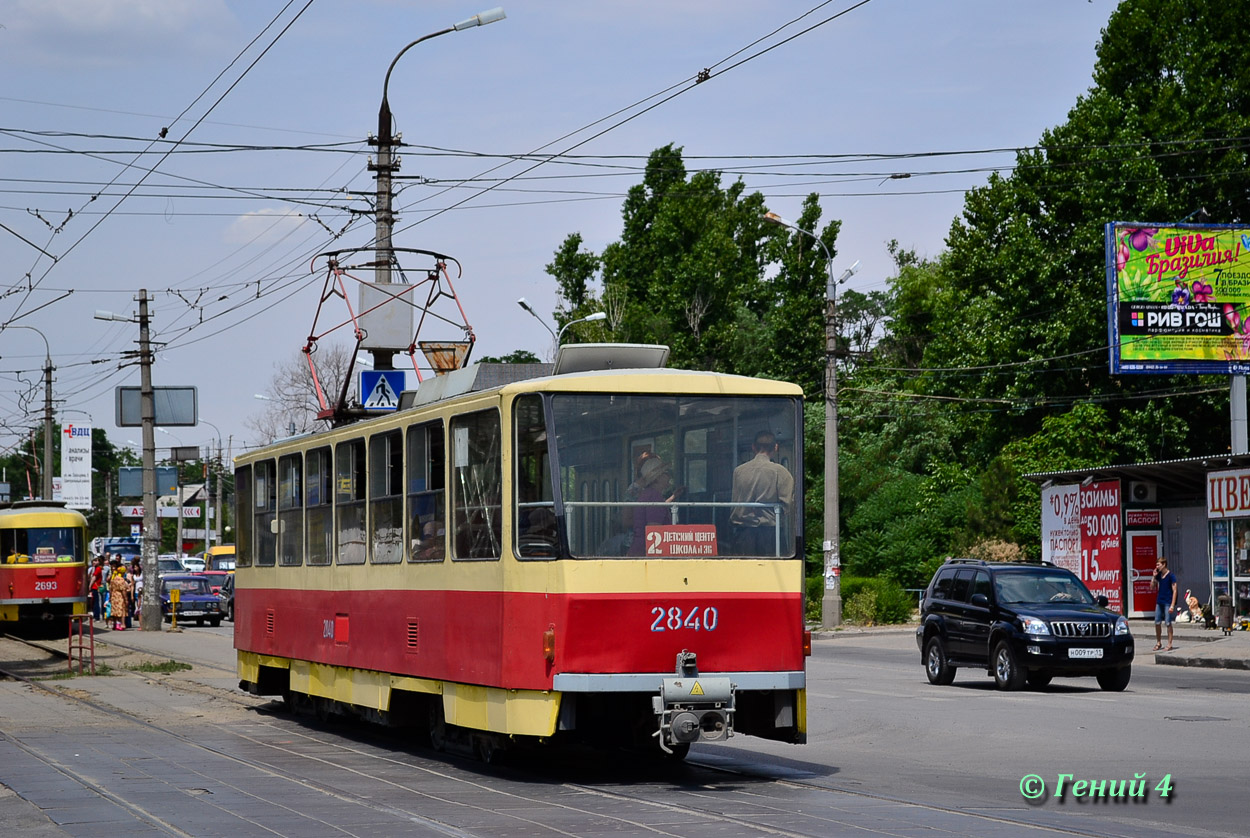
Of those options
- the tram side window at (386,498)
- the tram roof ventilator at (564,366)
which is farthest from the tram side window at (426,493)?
the tram roof ventilator at (564,366)

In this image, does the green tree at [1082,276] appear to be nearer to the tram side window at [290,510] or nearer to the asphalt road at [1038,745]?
the asphalt road at [1038,745]

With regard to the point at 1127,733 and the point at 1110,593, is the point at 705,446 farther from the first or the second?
the point at 1110,593

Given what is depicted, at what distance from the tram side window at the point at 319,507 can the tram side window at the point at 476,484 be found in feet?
11.3

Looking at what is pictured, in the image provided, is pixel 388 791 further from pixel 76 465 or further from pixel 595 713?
pixel 76 465

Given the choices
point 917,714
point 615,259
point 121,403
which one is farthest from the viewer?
point 615,259

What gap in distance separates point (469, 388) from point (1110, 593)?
102ft

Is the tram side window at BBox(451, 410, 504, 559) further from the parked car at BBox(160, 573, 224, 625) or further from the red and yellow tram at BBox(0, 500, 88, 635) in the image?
the parked car at BBox(160, 573, 224, 625)

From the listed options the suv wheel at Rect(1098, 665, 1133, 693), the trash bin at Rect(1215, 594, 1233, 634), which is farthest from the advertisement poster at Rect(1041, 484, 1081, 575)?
the suv wheel at Rect(1098, 665, 1133, 693)

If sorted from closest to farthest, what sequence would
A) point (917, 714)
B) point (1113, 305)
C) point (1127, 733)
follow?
point (1127, 733)
point (917, 714)
point (1113, 305)

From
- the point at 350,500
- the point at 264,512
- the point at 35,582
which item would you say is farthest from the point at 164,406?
the point at 350,500

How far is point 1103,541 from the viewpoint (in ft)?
135

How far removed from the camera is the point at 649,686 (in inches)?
460

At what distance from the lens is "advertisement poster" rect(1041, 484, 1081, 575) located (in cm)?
4219

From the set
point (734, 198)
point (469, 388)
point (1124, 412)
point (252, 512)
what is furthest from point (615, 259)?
point (469, 388)
